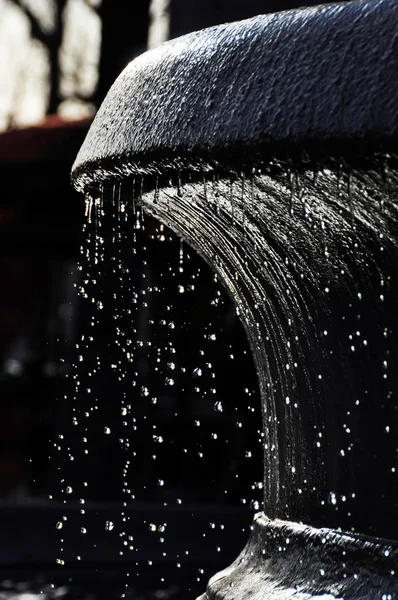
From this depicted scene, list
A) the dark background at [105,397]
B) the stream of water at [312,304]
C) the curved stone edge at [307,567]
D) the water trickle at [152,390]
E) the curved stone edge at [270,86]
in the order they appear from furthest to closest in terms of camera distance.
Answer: the water trickle at [152,390]
the dark background at [105,397]
the curved stone edge at [307,567]
the stream of water at [312,304]
the curved stone edge at [270,86]

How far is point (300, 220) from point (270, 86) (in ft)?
1.38

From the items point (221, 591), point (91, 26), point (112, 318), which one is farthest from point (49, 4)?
point (221, 591)

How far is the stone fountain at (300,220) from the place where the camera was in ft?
5.77

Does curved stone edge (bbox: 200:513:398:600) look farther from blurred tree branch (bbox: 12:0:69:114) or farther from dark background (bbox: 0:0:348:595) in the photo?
blurred tree branch (bbox: 12:0:69:114)

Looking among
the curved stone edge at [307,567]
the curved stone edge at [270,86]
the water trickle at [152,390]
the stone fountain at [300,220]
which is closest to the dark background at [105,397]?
the water trickle at [152,390]

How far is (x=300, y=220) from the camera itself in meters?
2.19

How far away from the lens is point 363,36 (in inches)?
69.4

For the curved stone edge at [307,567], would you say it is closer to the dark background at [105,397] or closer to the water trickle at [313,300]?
the water trickle at [313,300]

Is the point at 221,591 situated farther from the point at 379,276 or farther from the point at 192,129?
the point at 192,129

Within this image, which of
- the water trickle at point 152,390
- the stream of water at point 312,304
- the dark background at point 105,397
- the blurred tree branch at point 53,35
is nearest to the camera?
the stream of water at point 312,304

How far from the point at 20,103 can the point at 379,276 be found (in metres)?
11.4

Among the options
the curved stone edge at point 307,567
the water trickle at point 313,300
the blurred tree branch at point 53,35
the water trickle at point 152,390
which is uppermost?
the blurred tree branch at point 53,35

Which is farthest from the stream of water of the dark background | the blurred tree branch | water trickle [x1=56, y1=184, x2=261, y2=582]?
the blurred tree branch

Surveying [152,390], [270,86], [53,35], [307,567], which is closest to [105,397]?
[152,390]
